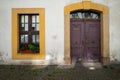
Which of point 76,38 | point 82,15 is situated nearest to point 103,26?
point 82,15

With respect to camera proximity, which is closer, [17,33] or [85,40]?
[17,33]

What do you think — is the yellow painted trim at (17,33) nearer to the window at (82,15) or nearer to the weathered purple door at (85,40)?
the weathered purple door at (85,40)

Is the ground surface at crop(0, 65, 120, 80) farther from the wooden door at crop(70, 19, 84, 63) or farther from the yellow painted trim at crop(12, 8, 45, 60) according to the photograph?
the wooden door at crop(70, 19, 84, 63)

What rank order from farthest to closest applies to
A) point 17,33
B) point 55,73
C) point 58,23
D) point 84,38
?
point 84,38, point 17,33, point 58,23, point 55,73

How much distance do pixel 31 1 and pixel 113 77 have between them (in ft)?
18.6

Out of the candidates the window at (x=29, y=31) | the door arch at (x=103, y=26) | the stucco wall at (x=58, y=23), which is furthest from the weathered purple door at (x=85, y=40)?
the window at (x=29, y=31)

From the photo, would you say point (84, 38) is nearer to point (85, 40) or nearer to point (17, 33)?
point (85, 40)

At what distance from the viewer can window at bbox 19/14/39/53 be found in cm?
1421

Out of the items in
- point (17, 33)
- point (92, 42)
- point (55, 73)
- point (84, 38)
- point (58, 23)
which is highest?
point (58, 23)

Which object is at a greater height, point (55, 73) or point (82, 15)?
point (82, 15)

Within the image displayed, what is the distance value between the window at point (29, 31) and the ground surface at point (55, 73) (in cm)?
119

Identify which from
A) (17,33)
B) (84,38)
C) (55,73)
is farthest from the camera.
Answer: (84,38)

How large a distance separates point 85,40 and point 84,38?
0.12m

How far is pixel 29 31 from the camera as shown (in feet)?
46.8
